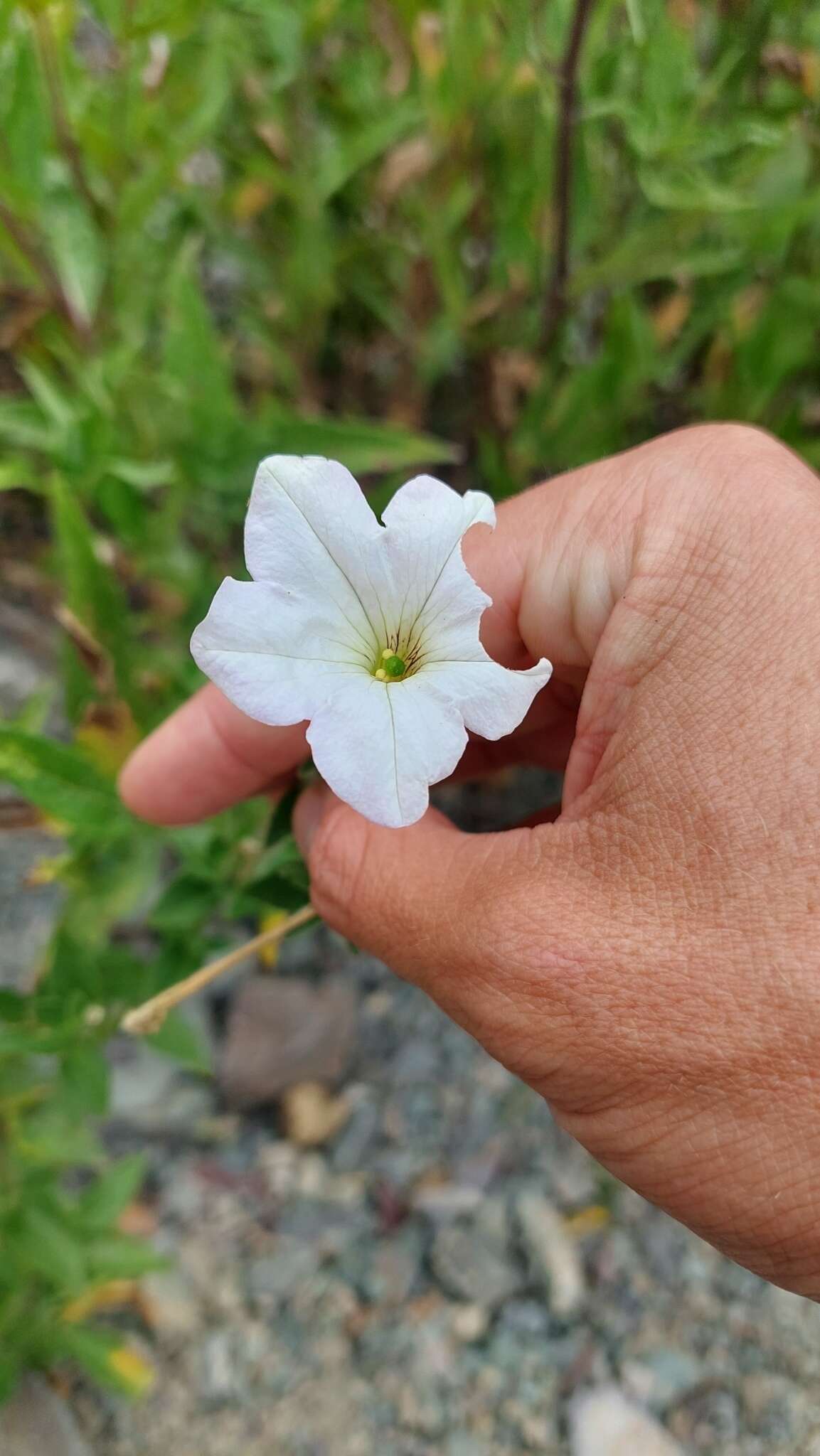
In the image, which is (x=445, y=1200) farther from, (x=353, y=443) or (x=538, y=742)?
(x=353, y=443)

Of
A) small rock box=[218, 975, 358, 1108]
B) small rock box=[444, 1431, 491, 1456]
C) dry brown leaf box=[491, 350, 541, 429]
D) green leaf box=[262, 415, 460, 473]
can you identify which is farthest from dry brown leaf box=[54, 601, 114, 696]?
small rock box=[444, 1431, 491, 1456]

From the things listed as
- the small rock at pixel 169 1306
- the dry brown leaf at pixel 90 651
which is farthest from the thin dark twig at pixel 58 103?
the small rock at pixel 169 1306

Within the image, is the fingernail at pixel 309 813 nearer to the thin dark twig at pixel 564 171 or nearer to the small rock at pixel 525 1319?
the thin dark twig at pixel 564 171

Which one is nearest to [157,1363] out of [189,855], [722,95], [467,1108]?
[467,1108]

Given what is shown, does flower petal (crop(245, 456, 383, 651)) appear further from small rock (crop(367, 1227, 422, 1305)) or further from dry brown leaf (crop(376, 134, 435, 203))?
small rock (crop(367, 1227, 422, 1305))

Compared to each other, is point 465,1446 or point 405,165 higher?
point 405,165

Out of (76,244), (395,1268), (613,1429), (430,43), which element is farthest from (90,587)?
(613,1429)
